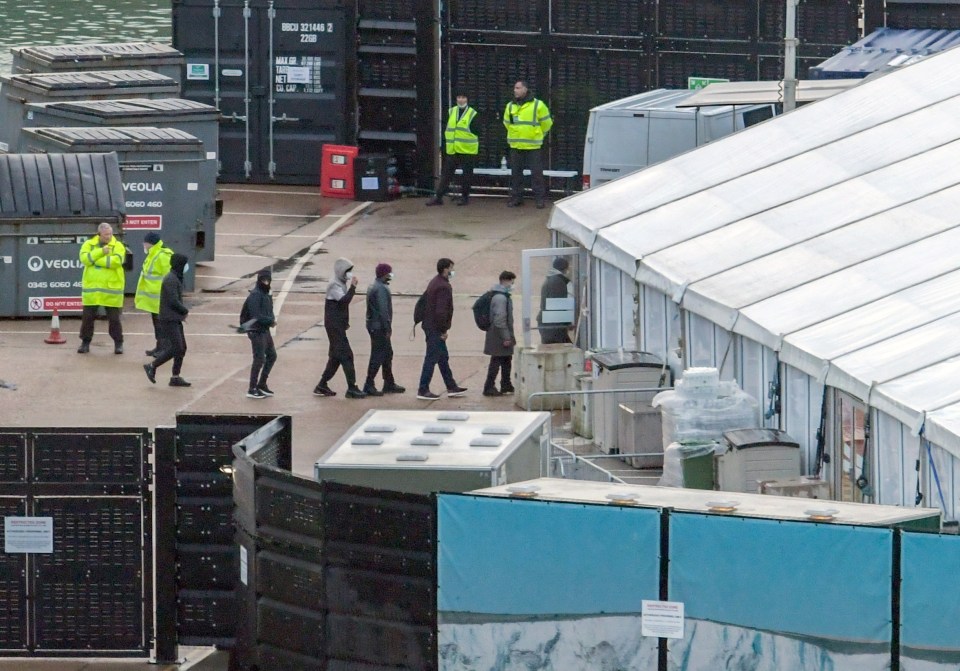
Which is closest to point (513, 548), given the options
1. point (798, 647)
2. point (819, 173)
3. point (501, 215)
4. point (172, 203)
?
point (798, 647)

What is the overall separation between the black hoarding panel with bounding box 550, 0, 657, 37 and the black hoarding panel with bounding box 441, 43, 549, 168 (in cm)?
89

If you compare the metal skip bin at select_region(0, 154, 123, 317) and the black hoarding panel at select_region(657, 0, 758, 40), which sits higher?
the black hoarding panel at select_region(657, 0, 758, 40)

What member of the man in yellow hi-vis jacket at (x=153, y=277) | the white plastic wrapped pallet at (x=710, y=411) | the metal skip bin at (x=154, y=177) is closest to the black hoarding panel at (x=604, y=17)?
the metal skip bin at (x=154, y=177)

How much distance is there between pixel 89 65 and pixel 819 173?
1486 centimetres

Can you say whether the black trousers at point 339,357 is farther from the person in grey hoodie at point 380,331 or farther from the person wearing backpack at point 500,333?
the person wearing backpack at point 500,333

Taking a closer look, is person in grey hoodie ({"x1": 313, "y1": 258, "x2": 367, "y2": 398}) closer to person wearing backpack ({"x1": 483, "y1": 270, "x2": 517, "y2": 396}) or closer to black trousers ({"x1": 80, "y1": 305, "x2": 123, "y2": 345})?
person wearing backpack ({"x1": 483, "y1": 270, "x2": 517, "y2": 396})

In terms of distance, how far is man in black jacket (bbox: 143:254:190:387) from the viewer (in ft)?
73.7

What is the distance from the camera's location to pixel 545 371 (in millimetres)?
22172

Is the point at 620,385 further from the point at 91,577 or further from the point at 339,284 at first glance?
the point at 91,577

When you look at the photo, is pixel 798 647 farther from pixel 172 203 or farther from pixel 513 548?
pixel 172 203

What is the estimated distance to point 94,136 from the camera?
2731 centimetres

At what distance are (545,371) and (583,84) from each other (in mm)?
12883

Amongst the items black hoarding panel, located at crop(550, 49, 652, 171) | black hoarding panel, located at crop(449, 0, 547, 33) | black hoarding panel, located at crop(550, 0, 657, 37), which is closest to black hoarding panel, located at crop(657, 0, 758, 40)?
black hoarding panel, located at crop(550, 0, 657, 37)

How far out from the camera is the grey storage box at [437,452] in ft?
46.3
